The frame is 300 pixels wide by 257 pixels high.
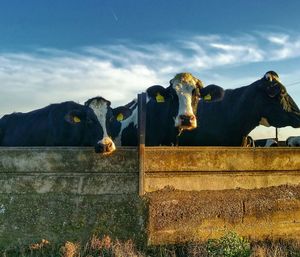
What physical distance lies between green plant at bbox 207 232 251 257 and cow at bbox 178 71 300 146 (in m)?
3.46

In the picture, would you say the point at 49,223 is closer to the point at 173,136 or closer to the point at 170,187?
the point at 170,187

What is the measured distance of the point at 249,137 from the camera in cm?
1132

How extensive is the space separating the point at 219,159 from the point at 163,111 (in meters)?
2.98

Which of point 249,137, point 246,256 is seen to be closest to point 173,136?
point 249,137

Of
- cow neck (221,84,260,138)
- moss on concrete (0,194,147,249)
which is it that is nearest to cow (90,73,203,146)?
cow neck (221,84,260,138)

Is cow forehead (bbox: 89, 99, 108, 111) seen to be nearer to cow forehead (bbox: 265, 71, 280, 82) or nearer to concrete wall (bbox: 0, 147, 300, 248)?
concrete wall (bbox: 0, 147, 300, 248)

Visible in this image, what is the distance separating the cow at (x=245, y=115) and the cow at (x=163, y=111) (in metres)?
0.43

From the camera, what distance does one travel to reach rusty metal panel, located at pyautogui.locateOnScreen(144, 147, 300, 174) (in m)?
7.02

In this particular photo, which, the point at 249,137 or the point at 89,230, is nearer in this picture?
the point at 89,230

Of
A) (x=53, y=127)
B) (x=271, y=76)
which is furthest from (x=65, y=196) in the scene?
(x=271, y=76)

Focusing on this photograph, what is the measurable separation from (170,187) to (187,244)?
764 millimetres

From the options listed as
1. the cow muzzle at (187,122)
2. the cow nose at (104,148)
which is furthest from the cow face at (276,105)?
the cow nose at (104,148)

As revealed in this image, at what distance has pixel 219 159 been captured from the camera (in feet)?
24.0

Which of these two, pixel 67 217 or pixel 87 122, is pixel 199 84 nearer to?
pixel 87 122
